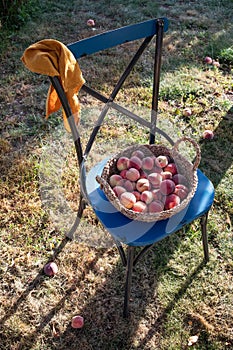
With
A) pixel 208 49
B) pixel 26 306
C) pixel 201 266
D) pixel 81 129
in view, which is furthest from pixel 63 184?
pixel 208 49

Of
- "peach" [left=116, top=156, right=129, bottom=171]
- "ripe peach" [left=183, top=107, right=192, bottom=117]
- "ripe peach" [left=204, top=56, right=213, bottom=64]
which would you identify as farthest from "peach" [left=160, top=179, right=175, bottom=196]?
"ripe peach" [left=204, top=56, right=213, bottom=64]

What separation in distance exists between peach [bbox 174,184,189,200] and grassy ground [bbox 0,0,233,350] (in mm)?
628

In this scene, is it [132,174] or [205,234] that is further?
[205,234]

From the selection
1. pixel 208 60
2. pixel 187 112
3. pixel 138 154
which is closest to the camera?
pixel 138 154

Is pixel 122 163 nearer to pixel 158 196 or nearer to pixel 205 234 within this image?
pixel 158 196

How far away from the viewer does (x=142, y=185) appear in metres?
1.87

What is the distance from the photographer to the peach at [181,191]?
1.85 metres

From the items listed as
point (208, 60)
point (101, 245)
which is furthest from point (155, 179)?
point (208, 60)

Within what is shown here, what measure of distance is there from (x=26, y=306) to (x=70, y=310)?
0.23 m

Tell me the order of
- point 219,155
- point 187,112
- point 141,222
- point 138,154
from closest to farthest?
1. point 141,222
2. point 138,154
3. point 219,155
4. point 187,112

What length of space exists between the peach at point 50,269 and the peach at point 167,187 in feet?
2.66

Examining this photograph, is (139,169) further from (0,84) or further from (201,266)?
(0,84)

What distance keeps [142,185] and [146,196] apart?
0.07 metres

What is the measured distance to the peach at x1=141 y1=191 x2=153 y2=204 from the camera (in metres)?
1.82
